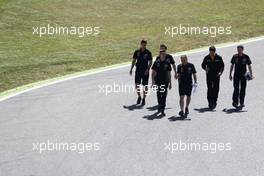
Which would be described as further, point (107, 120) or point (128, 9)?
point (128, 9)

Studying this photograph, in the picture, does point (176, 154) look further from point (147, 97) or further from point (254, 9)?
point (254, 9)

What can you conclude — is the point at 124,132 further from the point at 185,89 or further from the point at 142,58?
the point at 142,58

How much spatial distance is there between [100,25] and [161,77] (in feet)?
51.1

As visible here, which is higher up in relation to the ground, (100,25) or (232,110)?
(100,25)

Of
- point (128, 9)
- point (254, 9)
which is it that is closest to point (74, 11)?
point (128, 9)

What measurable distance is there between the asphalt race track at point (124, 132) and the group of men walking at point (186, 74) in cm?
37

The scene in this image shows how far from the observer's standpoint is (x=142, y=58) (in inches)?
672

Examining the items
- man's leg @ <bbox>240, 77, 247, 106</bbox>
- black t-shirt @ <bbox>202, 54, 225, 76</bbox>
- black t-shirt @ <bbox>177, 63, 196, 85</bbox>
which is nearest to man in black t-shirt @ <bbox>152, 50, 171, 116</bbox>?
black t-shirt @ <bbox>177, 63, 196, 85</bbox>

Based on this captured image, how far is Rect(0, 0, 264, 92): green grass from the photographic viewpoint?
79.3 ft

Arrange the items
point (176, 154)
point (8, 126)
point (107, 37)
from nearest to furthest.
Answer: point (176, 154) → point (8, 126) → point (107, 37)

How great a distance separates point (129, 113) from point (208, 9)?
19728 millimetres

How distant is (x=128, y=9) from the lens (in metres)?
34.8

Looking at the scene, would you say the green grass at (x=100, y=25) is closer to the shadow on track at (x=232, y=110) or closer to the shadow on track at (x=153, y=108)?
the shadow on track at (x=153, y=108)

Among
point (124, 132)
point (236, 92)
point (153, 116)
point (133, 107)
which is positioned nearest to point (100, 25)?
point (133, 107)
